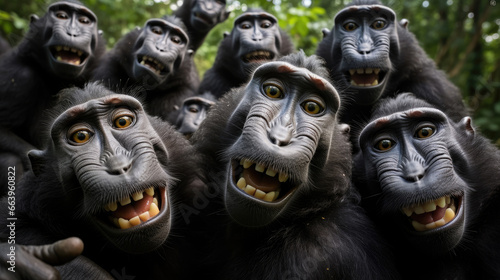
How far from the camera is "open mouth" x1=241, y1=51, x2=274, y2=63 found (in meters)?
7.65

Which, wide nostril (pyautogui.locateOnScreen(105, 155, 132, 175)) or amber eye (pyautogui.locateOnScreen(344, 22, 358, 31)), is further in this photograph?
amber eye (pyautogui.locateOnScreen(344, 22, 358, 31))

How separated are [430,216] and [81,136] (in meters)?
2.88

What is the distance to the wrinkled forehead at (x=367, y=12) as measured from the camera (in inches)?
252

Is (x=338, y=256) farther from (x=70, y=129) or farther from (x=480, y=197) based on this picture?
(x=70, y=129)

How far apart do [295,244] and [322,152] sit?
765 mm

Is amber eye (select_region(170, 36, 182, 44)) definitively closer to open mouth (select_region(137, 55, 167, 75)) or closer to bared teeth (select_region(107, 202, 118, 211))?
open mouth (select_region(137, 55, 167, 75))

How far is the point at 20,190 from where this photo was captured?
408cm

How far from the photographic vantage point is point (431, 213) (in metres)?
3.93

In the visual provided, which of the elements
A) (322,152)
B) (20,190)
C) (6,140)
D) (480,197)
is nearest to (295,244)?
(322,152)

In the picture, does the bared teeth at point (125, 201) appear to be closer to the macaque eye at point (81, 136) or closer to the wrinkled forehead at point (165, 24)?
the macaque eye at point (81, 136)

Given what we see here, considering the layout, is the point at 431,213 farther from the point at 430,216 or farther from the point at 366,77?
the point at 366,77

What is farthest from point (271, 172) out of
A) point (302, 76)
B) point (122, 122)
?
point (122, 122)

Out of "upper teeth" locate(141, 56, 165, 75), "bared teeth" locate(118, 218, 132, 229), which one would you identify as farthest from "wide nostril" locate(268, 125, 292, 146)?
"upper teeth" locate(141, 56, 165, 75)

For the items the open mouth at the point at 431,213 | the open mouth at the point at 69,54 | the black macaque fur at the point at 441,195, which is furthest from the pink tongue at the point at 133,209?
the open mouth at the point at 69,54
